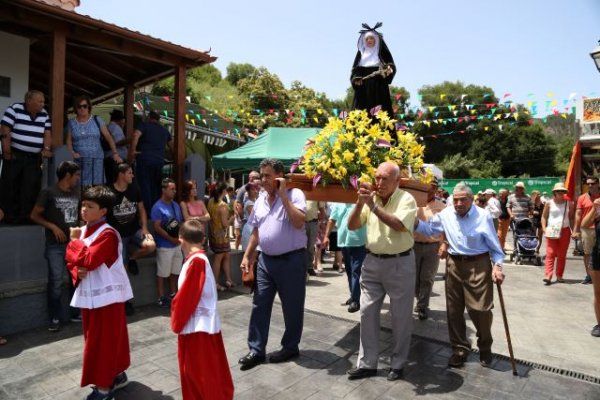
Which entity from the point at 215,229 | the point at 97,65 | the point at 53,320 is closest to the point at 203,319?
the point at 53,320

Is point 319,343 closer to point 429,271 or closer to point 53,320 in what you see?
point 429,271

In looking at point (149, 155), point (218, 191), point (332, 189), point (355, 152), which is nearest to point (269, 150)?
Answer: point (218, 191)

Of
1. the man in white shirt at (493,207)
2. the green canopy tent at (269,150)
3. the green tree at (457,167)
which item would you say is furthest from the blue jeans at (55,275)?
the green tree at (457,167)

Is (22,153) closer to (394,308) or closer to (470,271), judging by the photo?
(394,308)

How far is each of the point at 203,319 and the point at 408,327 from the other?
200 cm

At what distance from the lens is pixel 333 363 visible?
4348 millimetres

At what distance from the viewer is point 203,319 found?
3057 millimetres

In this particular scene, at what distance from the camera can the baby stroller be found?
11.0 meters

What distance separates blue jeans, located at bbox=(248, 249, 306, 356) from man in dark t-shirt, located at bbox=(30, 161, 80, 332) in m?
2.46

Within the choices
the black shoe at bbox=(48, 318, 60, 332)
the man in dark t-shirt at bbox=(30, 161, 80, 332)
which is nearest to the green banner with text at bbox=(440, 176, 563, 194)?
the man in dark t-shirt at bbox=(30, 161, 80, 332)

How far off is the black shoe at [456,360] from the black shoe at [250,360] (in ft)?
6.19

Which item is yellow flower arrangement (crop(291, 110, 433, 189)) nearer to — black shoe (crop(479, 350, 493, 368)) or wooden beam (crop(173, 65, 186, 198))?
black shoe (crop(479, 350, 493, 368))

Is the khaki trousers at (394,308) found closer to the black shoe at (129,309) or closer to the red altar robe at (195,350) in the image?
the red altar robe at (195,350)

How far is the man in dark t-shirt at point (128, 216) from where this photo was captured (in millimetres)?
5492
